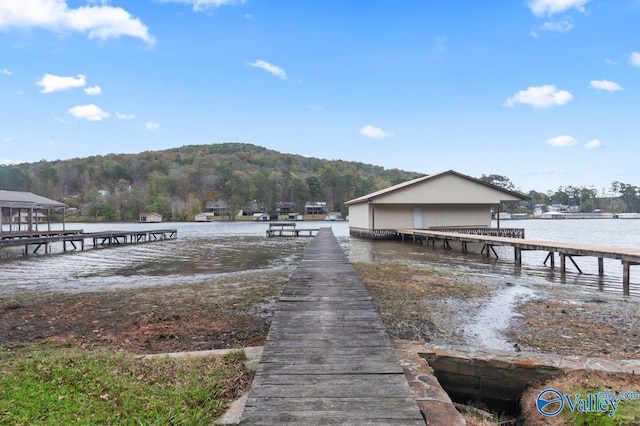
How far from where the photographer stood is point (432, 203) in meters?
29.2

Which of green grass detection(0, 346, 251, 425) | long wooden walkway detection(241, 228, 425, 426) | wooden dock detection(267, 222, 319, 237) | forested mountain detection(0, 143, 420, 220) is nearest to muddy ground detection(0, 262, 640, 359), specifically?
green grass detection(0, 346, 251, 425)

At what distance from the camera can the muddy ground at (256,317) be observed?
5.58 metres

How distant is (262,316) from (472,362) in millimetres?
4075

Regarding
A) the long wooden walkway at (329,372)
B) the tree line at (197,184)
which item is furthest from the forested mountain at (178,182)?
the long wooden walkway at (329,372)

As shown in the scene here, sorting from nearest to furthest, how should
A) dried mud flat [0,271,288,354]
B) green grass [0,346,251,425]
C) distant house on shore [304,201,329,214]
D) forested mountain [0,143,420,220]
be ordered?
1. green grass [0,346,251,425]
2. dried mud flat [0,271,288,354]
3. forested mountain [0,143,420,220]
4. distant house on shore [304,201,329,214]

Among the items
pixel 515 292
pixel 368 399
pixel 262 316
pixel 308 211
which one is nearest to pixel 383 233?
pixel 515 292

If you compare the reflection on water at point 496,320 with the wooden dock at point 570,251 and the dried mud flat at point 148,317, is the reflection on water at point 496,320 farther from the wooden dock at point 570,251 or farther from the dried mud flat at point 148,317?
the dried mud flat at point 148,317

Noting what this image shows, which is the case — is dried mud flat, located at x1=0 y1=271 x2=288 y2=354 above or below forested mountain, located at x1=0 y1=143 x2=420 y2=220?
below

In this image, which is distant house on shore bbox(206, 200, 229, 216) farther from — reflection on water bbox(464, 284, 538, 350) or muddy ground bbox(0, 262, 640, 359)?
reflection on water bbox(464, 284, 538, 350)

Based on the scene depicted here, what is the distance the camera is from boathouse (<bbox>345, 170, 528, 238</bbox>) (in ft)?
94.5

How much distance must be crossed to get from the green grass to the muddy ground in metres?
1.03

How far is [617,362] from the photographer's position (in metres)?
4.19

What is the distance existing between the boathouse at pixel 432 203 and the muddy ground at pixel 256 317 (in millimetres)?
18582

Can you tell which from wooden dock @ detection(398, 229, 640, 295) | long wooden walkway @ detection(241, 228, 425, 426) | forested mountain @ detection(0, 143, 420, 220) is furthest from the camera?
forested mountain @ detection(0, 143, 420, 220)
